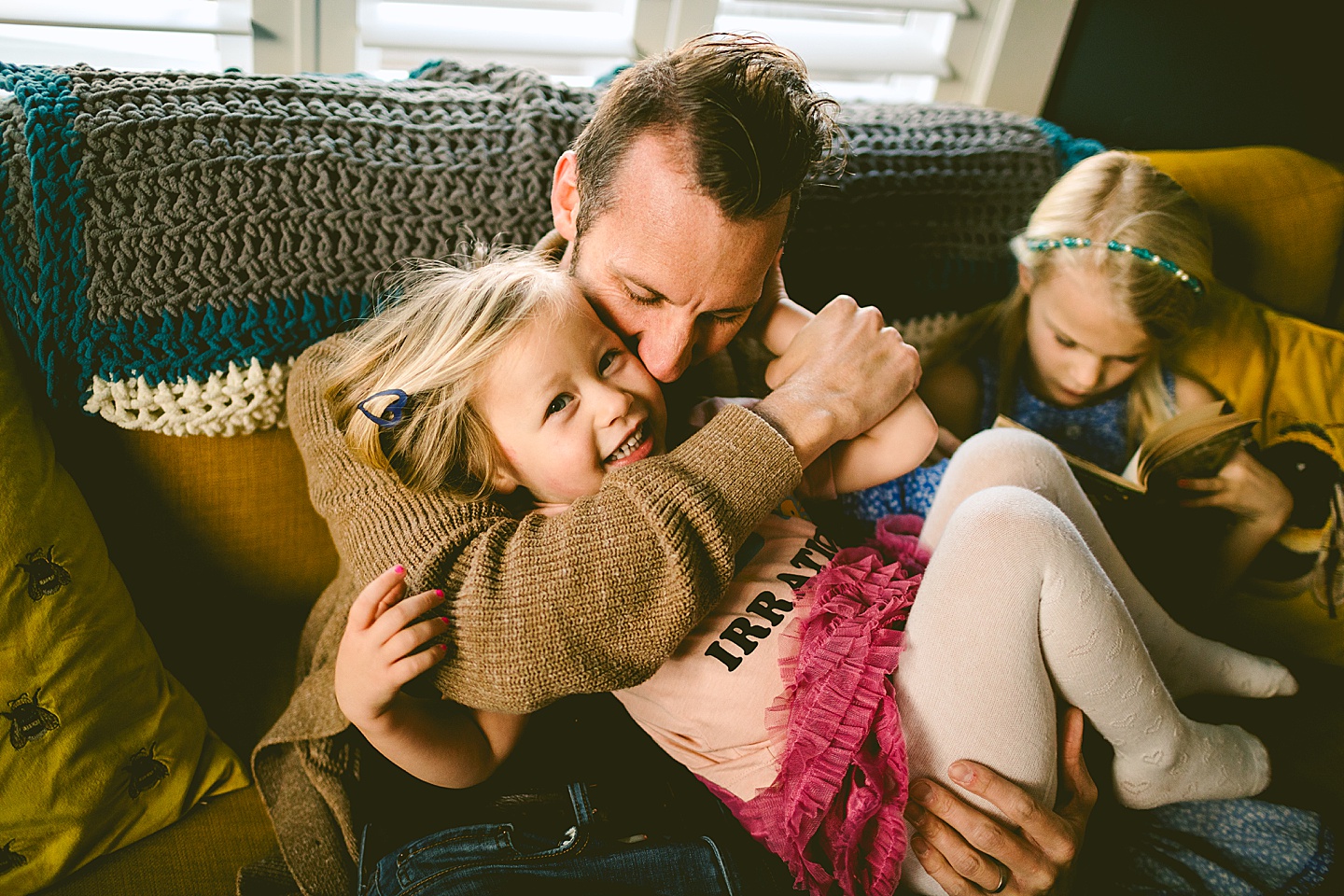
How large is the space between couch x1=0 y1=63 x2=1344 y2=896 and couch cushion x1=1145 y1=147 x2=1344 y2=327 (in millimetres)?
496

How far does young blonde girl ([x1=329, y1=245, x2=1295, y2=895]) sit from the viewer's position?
0.86 meters

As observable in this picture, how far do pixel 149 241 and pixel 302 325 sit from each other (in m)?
0.19

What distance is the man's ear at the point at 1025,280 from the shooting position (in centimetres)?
153

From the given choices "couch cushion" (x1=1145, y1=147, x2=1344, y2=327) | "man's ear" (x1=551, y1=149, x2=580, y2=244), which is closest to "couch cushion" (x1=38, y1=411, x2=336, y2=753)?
"man's ear" (x1=551, y1=149, x2=580, y2=244)

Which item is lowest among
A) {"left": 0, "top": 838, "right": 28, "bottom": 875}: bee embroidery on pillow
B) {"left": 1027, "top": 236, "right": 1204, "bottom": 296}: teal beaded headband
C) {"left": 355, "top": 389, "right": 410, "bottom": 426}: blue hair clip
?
{"left": 0, "top": 838, "right": 28, "bottom": 875}: bee embroidery on pillow

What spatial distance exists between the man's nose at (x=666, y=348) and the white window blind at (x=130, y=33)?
0.97 m

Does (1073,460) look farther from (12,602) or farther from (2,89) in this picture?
(2,89)

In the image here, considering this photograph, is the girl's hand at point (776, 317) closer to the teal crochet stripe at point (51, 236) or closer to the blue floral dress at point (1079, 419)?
the blue floral dress at point (1079, 419)

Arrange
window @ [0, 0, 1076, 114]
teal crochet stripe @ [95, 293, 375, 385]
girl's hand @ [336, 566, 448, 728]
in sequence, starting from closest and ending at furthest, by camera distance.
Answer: girl's hand @ [336, 566, 448, 728] < teal crochet stripe @ [95, 293, 375, 385] < window @ [0, 0, 1076, 114]

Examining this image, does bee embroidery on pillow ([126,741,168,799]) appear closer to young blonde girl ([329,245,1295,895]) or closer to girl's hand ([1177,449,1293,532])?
young blonde girl ([329,245,1295,895])

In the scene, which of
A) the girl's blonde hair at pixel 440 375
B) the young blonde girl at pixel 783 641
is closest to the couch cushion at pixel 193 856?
the young blonde girl at pixel 783 641

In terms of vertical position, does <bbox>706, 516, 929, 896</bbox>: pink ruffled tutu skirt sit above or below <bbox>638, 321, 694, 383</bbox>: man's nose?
below

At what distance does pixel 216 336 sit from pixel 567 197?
47 cm

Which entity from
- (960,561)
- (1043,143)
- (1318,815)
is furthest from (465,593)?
(1043,143)
